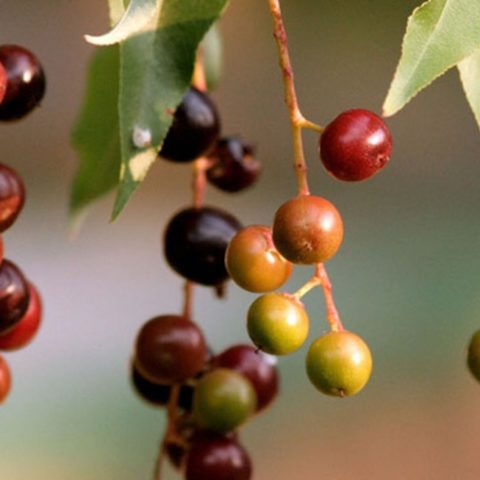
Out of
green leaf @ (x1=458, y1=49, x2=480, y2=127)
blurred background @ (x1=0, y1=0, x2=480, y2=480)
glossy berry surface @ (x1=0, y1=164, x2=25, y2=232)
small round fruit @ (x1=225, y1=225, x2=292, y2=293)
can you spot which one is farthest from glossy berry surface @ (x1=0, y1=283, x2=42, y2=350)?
blurred background @ (x1=0, y1=0, x2=480, y2=480)

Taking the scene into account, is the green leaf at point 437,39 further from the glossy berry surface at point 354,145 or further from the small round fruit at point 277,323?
the small round fruit at point 277,323

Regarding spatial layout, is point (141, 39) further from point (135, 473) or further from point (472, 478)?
point (472, 478)

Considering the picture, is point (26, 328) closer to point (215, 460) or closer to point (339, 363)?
point (215, 460)

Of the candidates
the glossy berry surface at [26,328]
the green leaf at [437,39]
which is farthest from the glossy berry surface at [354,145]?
the glossy berry surface at [26,328]

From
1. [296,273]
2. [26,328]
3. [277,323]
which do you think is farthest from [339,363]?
[296,273]

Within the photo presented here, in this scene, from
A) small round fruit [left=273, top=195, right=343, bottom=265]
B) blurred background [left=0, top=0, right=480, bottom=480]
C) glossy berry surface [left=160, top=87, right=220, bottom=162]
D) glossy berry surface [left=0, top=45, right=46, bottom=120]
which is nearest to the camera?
small round fruit [left=273, top=195, right=343, bottom=265]

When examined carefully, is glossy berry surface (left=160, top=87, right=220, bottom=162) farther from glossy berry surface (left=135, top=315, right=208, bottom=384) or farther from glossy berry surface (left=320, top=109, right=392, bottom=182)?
glossy berry surface (left=320, top=109, right=392, bottom=182)

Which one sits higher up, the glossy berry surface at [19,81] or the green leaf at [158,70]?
the glossy berry surface at [19,81]
